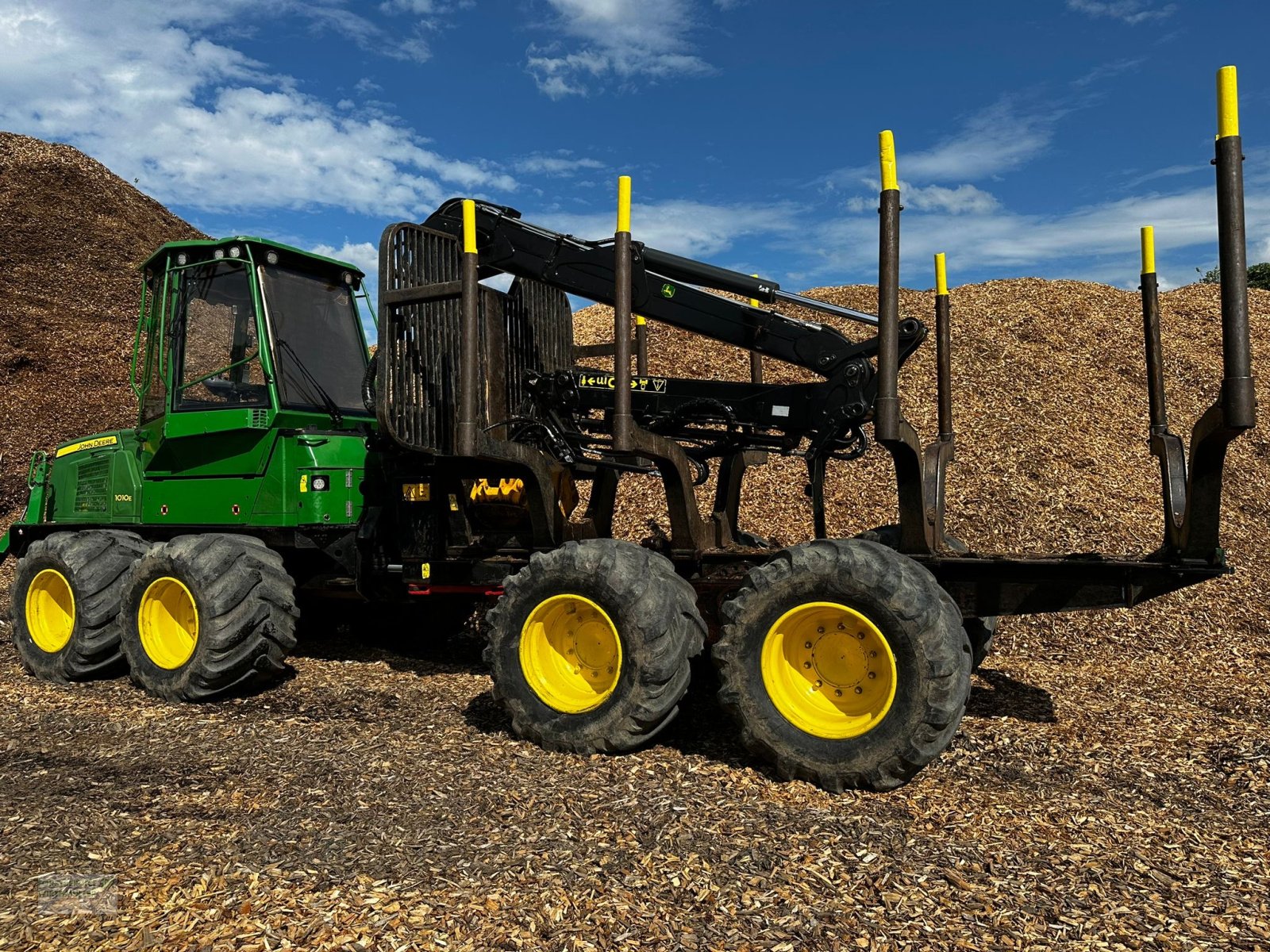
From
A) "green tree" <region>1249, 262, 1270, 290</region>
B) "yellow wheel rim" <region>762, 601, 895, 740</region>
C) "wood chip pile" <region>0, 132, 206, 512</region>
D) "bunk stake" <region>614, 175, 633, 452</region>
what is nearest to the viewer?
"yellow wheel rim" <region>762, 601, 895, 740</region>

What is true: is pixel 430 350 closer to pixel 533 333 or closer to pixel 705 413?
pixel 533 333

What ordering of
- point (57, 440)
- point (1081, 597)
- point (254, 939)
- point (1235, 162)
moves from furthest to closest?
point (57, 440), point (1081, 597), point (1235, 162), point (254, 939)

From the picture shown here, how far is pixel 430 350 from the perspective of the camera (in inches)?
243

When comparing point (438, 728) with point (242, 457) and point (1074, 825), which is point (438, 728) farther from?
point (1074, 825)

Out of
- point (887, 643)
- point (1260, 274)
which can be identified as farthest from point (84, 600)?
point (1260, 274)

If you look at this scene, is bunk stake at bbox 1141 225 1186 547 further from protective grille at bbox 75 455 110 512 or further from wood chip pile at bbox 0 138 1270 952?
protective grille at bbox 75 455 110 512

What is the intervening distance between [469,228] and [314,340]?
2.29 metres

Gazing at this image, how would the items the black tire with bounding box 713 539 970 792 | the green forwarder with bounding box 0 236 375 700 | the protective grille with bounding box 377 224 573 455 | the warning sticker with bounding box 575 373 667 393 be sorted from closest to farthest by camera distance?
the black tire with bounding box 713 539 970 792
the protective grille with bounding box 377 224 573 455
the green forwarder with bounding box 0 236 375 700
the warning sticker with bounding box 575 373 667 393

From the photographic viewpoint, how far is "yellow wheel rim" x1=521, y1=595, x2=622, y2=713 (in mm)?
5055

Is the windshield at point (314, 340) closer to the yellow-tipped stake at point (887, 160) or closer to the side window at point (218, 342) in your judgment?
the side window at point (218, 342)

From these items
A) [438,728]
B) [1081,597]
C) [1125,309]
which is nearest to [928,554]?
[1081,597]

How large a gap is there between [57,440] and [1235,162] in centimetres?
1588

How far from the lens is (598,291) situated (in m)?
6.01

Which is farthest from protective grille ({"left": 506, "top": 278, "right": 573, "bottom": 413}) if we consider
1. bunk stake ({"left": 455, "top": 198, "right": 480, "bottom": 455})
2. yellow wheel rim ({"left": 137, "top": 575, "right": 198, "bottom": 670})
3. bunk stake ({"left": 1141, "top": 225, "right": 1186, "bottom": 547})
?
bunk stake ({"left": 1141, "top": 225, "right": 1186, "bottom": 547})
